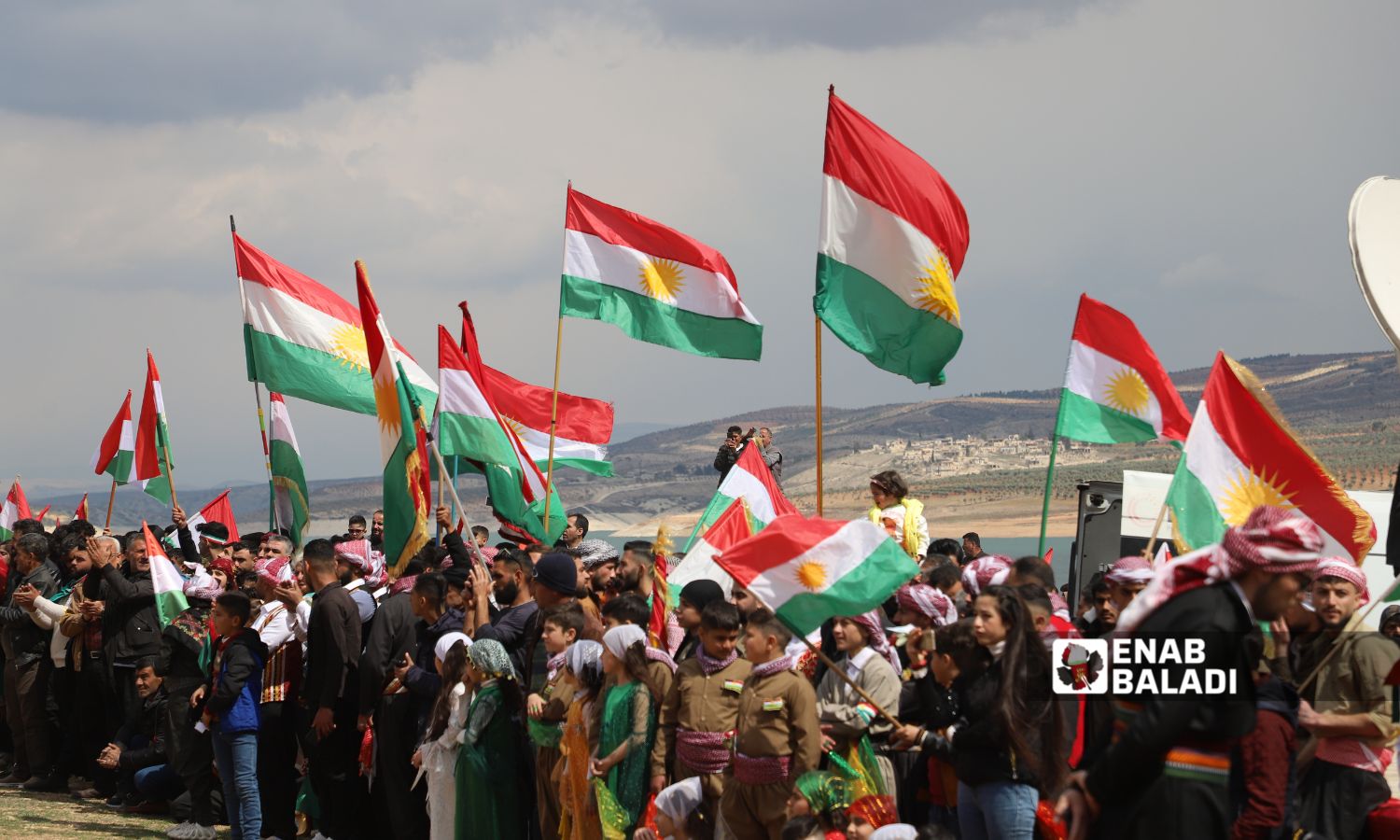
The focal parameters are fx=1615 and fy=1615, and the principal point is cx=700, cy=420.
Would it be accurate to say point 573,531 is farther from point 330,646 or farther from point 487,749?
point 487,749

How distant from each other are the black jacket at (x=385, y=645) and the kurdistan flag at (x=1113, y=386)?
5.17 m

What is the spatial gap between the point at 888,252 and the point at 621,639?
4779 mm

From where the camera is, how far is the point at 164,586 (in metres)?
13.1

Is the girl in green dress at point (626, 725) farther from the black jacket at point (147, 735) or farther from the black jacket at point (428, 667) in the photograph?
the black jacket at point (147, 735)

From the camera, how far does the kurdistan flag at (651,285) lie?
14648mm

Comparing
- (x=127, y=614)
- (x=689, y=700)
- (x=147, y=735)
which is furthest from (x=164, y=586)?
(x=689, y=700)

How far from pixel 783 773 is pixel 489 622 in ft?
9.96

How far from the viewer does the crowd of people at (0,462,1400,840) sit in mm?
5352

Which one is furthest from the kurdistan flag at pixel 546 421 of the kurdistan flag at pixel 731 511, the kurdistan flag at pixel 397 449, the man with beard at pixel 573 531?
the kurdistan flag at pixel 731 511

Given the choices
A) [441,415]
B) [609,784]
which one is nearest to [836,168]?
[441,415]

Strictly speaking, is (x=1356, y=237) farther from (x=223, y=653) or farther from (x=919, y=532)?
(x=223, y=653)

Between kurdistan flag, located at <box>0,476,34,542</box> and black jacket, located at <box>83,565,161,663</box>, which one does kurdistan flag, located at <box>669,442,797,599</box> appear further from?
kurdistan flag, located at <box>0,476,34,542</box>

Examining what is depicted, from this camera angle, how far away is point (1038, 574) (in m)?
9.05

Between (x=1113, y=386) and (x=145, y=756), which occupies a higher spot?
(x=1113, y=386)
